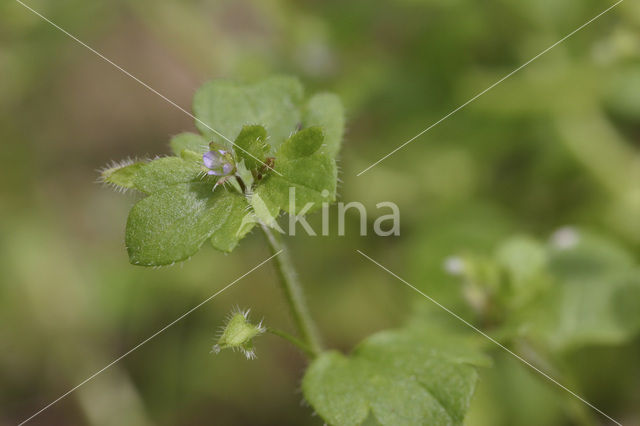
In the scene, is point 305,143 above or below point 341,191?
above

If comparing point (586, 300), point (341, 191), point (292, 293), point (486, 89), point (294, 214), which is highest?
point (294, 214)

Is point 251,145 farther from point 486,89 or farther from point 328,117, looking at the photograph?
point 486,89

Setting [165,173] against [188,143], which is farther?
[188,143]

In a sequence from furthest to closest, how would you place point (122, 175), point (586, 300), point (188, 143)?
1. point (586, 300)
2. point (188, 143)
3. point (122, 175)

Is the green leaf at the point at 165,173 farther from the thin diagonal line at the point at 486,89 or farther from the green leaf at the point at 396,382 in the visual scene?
the thin diagonal line at the point at 486,89

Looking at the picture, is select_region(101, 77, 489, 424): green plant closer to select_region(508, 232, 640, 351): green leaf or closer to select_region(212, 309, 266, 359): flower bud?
select_region(212, 309, 266, 359): flower bud

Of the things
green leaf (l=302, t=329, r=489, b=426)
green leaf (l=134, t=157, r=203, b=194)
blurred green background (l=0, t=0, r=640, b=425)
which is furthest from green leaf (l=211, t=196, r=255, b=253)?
blurred green background (l=0, t=0, r=640, b=425)

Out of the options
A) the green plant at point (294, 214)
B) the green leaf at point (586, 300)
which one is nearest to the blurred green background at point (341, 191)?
the green leaf at point (586, 300)

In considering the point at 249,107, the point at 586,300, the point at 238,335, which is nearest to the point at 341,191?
the point at 586,300
